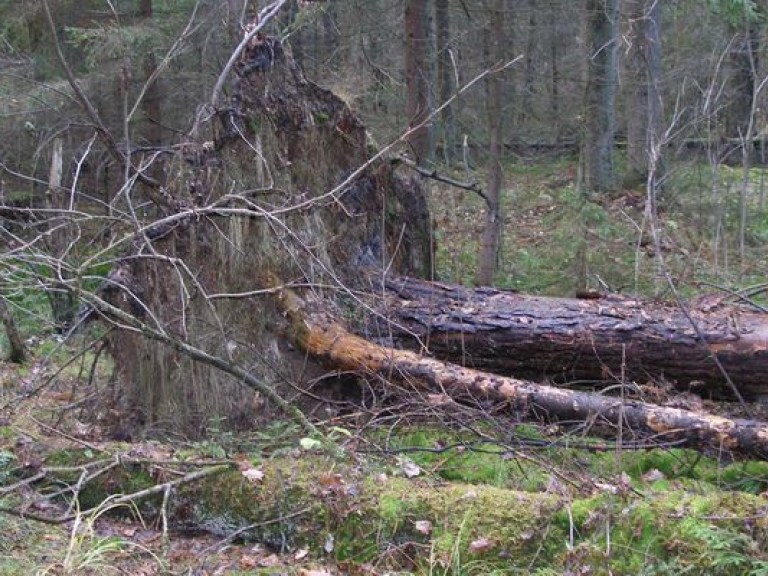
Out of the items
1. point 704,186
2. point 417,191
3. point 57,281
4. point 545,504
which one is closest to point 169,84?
point 417,191

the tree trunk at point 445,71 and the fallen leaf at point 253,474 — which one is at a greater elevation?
the tree trunk at point 445,71

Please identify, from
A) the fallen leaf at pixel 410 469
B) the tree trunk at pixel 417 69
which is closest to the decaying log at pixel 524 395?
the fallen leaf at pixel 410 469

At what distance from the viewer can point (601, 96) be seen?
13.2 meters

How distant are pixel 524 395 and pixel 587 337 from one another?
0.76 metres

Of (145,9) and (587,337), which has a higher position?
(145,9)

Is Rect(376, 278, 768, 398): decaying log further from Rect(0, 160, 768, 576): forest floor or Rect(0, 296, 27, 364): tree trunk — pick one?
Rect(0, 296, 27, 364): tree trunk

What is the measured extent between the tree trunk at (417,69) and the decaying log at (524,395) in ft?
15.7

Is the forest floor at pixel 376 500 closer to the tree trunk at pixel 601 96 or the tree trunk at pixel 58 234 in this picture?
the tree trunk at pixel 58 234

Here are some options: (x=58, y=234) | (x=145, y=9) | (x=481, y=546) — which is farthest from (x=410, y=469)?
(x=145, y=9)

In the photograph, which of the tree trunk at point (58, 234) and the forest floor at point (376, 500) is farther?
the tree trunk at point (58, 234)

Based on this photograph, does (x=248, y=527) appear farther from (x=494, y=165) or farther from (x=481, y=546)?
(x=494, y=165)

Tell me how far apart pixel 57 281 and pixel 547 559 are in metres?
3.12

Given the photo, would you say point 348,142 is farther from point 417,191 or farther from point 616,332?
point 616,332

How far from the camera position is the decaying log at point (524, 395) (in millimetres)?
4793
